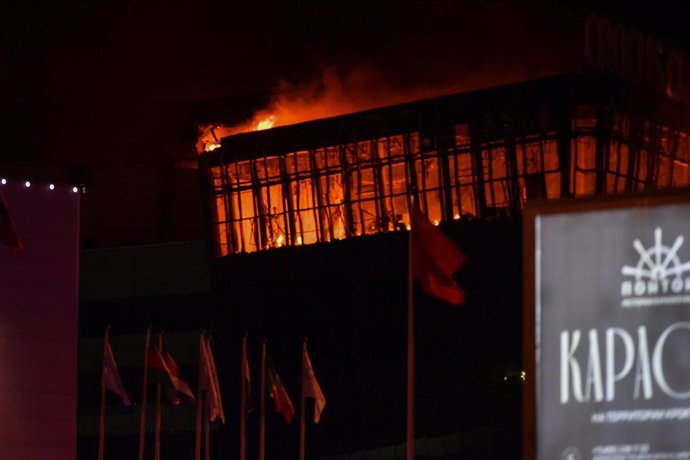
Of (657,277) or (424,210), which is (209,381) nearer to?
(424,210)

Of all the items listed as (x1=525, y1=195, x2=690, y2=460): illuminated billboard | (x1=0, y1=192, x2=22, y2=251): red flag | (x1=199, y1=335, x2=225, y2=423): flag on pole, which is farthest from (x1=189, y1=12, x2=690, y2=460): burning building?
(x1=525, y1=195, x2=690, y2=460): illuminated billboard

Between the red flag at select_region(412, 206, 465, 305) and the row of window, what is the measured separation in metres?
24.8

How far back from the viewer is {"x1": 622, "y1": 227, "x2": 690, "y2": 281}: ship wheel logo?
21.6ft

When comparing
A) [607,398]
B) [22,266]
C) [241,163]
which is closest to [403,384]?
[241,163]

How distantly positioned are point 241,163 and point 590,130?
14705 millimetres

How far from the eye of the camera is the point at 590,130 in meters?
47.8

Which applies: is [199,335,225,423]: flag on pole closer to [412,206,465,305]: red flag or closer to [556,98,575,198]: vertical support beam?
[556,98,575,198]: vertical support beam

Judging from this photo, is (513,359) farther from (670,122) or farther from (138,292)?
(138,292)

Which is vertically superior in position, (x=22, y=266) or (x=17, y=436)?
(x=22, y=266)

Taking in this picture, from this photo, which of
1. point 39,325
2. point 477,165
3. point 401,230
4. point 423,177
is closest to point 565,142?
point 477,165

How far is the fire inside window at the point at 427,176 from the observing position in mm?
47938

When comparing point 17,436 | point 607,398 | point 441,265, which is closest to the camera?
point 607,398

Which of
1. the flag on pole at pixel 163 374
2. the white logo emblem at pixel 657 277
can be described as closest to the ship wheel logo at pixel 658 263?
the white logo emblem at pixel 657 277

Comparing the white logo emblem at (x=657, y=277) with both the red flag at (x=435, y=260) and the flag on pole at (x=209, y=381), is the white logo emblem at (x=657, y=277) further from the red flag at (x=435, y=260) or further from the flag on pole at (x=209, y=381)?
the flag on pole at (x=209, y=381)
